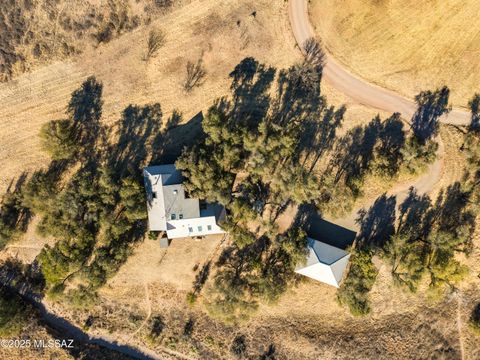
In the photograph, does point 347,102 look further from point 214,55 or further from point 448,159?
point 214,55

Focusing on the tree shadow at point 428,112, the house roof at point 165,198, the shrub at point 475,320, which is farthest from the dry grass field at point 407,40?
the shrub at point 475,320

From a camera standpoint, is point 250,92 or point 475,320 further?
point 475,320

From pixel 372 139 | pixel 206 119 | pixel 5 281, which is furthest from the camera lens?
pixel 5 281

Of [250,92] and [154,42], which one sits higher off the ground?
[154,42]

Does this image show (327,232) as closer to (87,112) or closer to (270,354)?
(270,354)

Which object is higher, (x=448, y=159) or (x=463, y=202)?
(x=448, y=159)

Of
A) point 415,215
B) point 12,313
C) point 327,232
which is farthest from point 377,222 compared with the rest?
point 12,313

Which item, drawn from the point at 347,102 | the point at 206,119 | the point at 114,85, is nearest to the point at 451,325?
the point at 347,102
